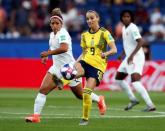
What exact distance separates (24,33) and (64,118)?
15040 millimetres

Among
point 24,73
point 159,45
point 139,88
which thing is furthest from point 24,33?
point 139,88

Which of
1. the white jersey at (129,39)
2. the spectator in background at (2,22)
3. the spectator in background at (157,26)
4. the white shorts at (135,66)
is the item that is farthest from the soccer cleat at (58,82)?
the spectator in background at (2,22)

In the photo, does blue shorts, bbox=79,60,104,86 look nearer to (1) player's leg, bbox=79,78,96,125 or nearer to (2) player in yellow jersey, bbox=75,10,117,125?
(2) player in yellow jersey, bbox=75,10,117,125

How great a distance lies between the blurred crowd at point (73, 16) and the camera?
29469 mm

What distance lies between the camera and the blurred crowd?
2947 centimetres

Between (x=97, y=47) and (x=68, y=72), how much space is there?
32.7 inches

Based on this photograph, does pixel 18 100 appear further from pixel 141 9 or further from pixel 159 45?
pixel 141 9

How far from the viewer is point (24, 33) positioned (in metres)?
29.5

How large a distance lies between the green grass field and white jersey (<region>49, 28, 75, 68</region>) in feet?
3.89

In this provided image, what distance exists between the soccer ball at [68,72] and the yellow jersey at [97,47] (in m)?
0.43

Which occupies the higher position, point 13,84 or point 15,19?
point 15,19
